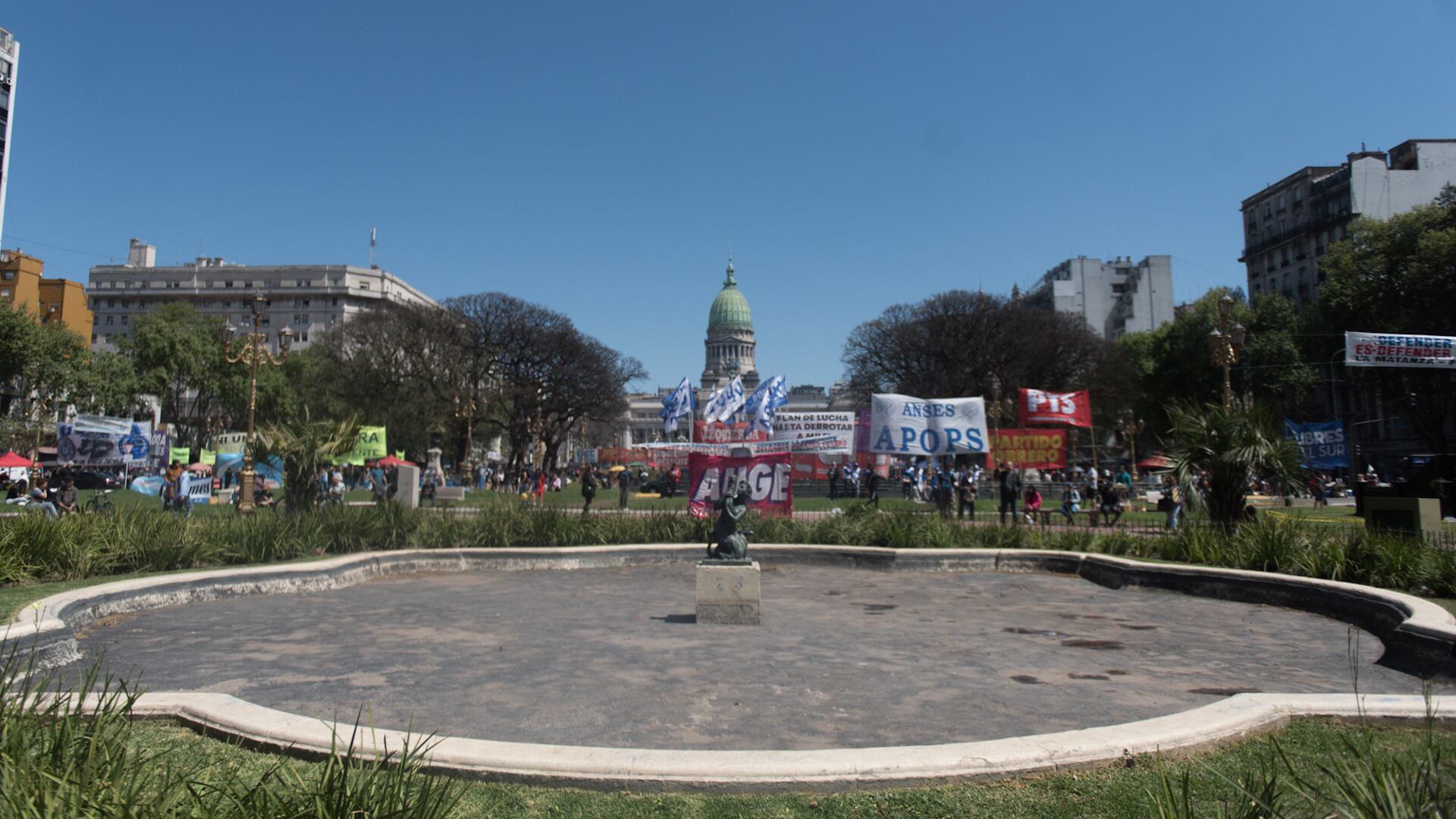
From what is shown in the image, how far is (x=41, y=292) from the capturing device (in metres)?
67.9

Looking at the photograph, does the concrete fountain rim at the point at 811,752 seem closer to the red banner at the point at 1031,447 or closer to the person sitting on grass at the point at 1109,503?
the person sitting on grass at the point at 1109,503

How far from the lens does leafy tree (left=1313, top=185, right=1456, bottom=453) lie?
122ft

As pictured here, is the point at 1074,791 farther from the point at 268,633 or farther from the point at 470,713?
the point at 268,633

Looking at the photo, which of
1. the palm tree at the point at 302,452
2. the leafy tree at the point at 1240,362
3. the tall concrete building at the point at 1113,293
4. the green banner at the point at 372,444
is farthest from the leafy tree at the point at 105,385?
the tall concrete building at the point at 1113,293

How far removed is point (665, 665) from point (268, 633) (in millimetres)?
4124

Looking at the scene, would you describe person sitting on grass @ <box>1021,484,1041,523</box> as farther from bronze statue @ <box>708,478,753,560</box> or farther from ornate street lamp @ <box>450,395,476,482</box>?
ornate street lamp @ <box>450,395,476,482</box>

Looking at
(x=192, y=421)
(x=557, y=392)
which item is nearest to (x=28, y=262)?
(x=192, y=421)

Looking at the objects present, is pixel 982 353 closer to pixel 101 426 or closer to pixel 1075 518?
pixel 1075 518

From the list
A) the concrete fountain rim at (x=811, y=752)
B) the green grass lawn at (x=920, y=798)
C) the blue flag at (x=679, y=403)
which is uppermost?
the blue flag at (x=679, y=403)

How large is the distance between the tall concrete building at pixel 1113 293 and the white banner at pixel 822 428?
58382mm

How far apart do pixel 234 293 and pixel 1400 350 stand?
110766 mm

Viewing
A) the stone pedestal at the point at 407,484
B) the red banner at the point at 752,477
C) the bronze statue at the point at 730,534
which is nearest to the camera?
the bronze statue at the point at 730,534

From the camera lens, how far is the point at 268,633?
8359 millimetres

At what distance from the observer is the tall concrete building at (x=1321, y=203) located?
54906mm
